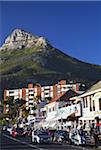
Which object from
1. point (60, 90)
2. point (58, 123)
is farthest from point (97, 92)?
point (60, 90)

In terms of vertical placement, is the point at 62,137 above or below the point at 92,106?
below

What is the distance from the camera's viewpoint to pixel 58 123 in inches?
2911

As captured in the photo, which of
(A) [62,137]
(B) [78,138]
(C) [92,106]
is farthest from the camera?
(C) [92,106]

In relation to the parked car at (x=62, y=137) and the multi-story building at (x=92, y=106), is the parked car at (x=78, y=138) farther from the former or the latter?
the multi-story building at (x=92, y=106)

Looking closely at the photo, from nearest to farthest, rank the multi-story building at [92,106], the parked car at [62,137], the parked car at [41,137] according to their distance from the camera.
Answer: the parked car at [41,137]
the parked car at [62,137]
the multi-story building at [92,106]

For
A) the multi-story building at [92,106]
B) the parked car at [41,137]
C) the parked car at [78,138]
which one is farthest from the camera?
the multi-story building at [92,106]

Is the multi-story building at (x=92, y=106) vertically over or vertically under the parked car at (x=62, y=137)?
over

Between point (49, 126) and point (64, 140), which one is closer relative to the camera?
point (64, 140)

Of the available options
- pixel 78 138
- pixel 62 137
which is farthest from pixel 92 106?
pixel 78 138

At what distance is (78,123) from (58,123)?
12.0 meters

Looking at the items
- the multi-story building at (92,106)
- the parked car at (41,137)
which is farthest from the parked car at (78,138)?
the multi-story building at (92,106)

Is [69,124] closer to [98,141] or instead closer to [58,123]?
[58,123]

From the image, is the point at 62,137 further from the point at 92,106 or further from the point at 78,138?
the point at 92,106

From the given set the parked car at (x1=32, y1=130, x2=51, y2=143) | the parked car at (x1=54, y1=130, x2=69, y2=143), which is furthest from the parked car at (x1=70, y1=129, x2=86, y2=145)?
the parked car at (x1=54, y1=130, x2=69, y2=143)
